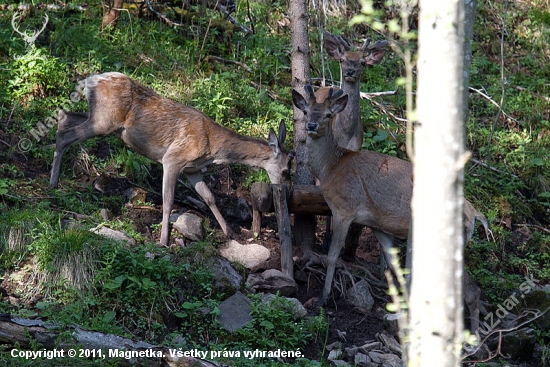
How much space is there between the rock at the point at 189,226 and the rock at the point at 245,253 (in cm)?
38

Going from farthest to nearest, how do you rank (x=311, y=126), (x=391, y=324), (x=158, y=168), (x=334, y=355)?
1. (x=158, y=168)
2. (x=311, y=126)
3. (x=391, y=324)
4. (x=334, y=355)

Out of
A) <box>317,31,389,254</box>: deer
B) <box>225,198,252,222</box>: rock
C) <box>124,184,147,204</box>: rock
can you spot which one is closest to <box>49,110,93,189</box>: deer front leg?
<box>124,184,147,204</box>: rock

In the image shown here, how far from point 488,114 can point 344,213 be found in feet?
18.4

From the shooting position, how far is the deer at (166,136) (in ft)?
30.5

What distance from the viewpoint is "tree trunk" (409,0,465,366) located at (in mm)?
2926

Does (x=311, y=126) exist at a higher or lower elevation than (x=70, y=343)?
higher

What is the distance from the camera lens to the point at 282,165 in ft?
32.6

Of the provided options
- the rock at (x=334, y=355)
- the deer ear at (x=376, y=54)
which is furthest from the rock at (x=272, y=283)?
the deer ear at (x=376, y=54)

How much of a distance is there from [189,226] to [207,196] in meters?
0.72

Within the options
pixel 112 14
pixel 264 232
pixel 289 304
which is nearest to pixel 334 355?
pixel 289 304

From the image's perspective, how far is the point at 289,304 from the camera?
7590 mm

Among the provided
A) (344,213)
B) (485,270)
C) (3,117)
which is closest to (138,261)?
(344,213)

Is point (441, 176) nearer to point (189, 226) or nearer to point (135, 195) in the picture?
point (189, 226)

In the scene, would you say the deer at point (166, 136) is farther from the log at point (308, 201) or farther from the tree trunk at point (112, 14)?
the tree trunk at point (112, 14)
